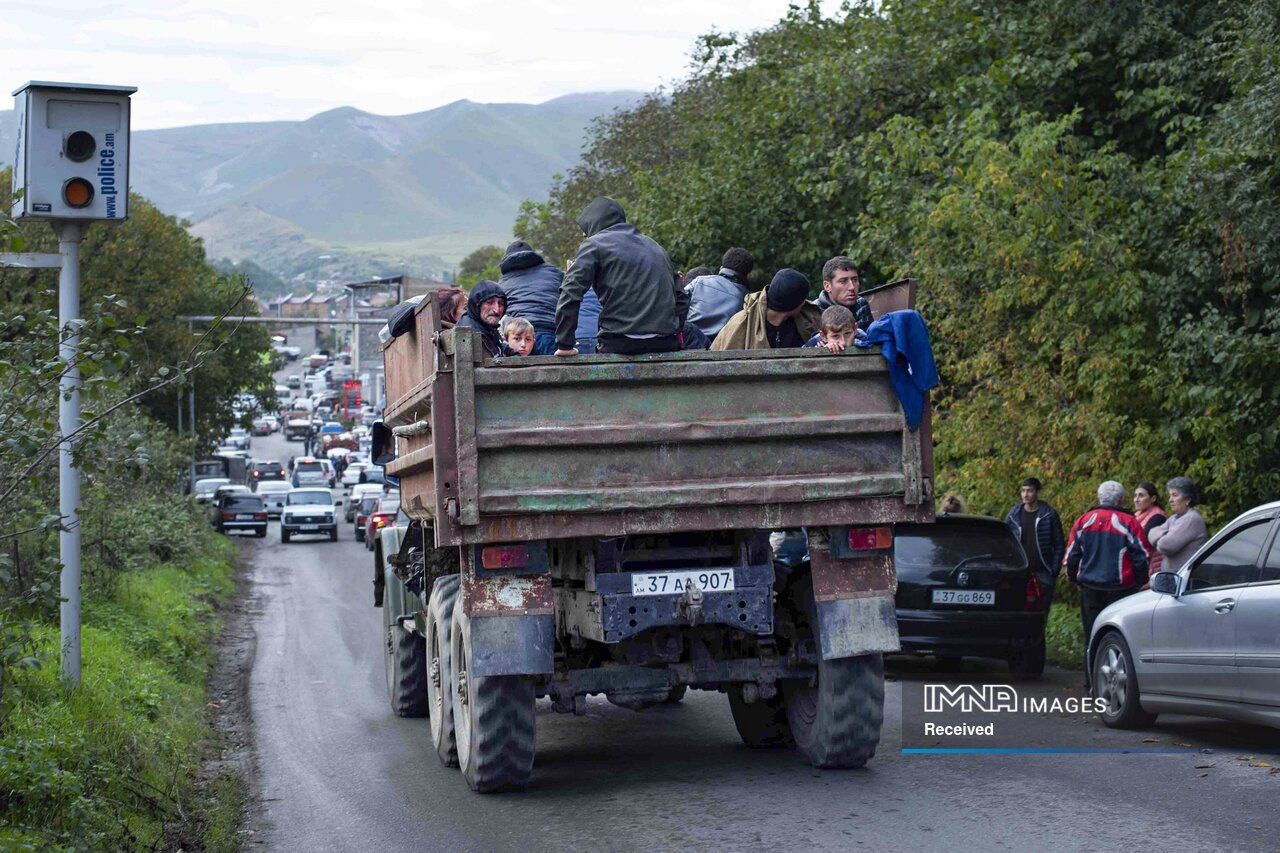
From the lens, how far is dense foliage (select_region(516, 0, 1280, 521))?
1360 centimetres

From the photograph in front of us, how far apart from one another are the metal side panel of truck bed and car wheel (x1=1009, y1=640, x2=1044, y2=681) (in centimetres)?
542

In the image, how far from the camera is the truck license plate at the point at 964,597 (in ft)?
42.0

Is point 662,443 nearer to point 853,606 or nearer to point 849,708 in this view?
point 853,606

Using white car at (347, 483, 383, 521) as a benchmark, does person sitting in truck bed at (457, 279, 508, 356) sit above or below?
above

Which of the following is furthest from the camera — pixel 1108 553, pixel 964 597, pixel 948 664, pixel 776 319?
pixel 948 664

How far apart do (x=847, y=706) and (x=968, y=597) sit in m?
4.95

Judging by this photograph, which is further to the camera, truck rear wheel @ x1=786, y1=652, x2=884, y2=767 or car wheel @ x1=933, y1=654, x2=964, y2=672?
car wheel @ x1=933, y1=654, x2=964, y2=672

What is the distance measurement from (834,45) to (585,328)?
19827 mm

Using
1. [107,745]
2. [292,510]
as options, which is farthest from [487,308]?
[292,510]

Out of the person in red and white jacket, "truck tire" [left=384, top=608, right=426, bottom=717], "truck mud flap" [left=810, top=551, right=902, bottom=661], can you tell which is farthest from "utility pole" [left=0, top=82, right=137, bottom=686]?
the person in red and white jacket

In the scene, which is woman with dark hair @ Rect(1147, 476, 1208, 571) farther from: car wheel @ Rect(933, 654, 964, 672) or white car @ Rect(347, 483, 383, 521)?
white car @ Rect(347, 483, 383, 521)

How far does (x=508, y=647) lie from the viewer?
768cm

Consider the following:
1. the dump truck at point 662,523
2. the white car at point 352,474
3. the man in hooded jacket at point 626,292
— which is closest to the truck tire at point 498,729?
the dump truck at point 662,523

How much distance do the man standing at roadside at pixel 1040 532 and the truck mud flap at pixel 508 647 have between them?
755cm
